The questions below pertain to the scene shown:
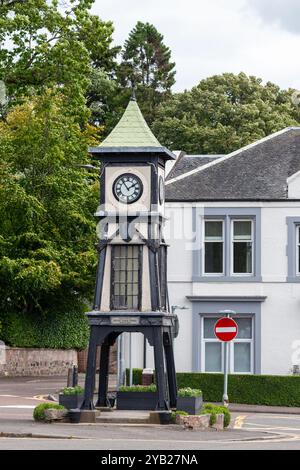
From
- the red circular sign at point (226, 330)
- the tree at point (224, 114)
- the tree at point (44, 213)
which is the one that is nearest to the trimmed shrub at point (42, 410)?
the red circular sign at point (226, 330)

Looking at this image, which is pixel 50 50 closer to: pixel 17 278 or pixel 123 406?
pixel 123 406

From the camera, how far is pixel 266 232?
4666 cm

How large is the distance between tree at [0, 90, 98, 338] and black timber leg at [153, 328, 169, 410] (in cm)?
2828

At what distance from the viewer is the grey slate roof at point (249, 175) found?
47312mm

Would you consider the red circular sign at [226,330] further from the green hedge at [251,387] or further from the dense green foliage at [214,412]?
the green hedge at [251,387]

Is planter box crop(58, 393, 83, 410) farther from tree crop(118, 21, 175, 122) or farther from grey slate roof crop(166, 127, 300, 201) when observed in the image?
tree crop(118, 21, 175, 122)

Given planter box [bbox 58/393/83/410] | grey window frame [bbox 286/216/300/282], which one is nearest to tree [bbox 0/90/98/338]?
grey window frame [bbox 286/216/300/282]

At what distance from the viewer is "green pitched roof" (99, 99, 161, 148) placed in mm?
30438

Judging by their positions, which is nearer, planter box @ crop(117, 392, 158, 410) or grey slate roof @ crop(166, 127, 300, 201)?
planter box @ crop(117, 392, 158, 410)

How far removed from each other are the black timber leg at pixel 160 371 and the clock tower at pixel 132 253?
2 cm

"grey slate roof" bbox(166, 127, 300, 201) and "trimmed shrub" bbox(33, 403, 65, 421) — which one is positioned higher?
"grey slate roof" bbox(166, 127, 300, 201)

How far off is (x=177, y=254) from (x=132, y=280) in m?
17.2

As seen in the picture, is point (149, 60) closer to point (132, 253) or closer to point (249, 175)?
point (249, 175)

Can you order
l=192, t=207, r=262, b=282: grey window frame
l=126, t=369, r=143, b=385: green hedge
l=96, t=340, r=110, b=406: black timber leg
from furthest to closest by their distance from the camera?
1. l=192, t=207, r=262, b=282: grey window frame
2. l=126, t=369, r=143, b=385: green hedge
3. l=96, t=340, r=110, b=406: black timber leg
